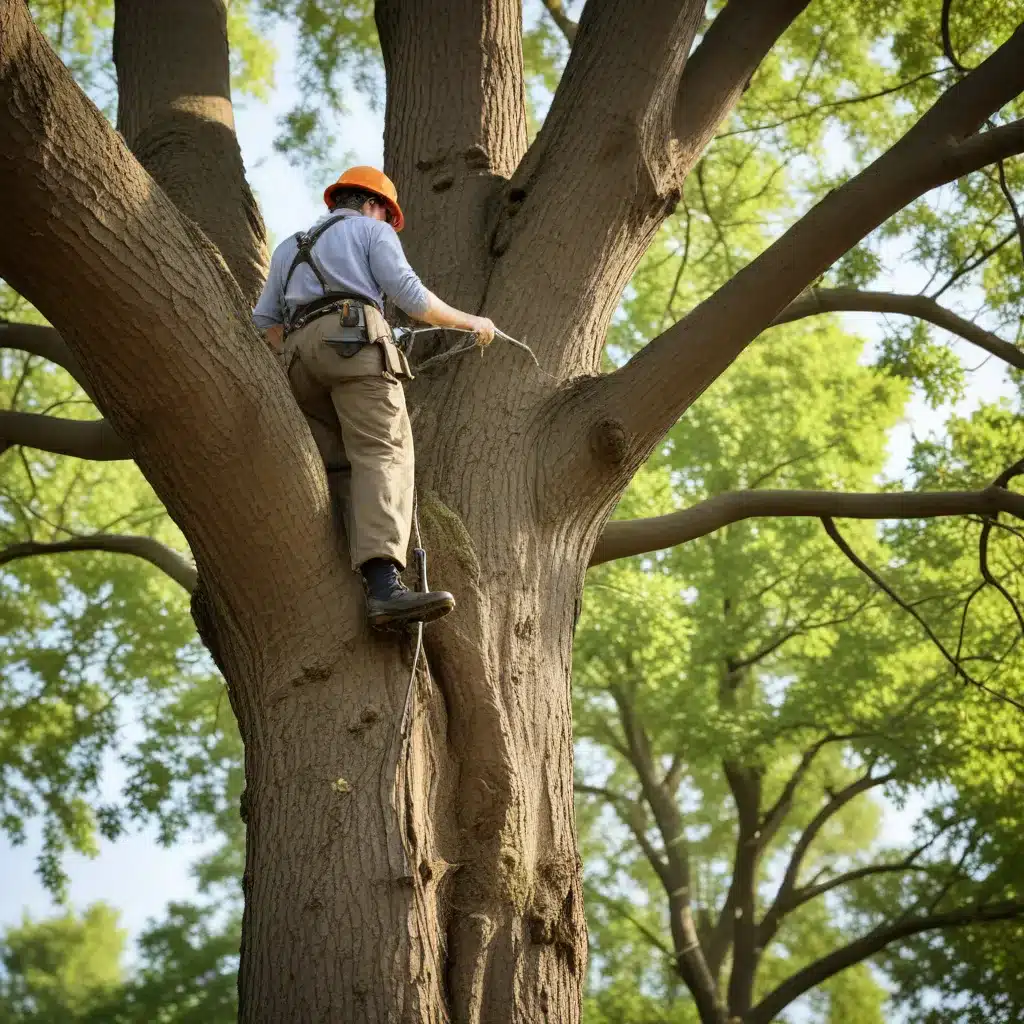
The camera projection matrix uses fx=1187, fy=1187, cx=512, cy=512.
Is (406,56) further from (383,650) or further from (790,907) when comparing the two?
(790,907)

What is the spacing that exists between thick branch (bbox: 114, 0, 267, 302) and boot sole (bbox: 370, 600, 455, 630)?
1736 mm

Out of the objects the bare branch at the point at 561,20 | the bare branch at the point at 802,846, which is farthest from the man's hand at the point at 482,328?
the bare branch at the point at 802,846

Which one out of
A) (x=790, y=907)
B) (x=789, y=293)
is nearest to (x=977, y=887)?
(x=790, y=907)

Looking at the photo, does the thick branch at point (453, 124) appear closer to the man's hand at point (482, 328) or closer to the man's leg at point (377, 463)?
the man's hand at point (482, 328)

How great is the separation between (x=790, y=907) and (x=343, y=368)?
11.9 m

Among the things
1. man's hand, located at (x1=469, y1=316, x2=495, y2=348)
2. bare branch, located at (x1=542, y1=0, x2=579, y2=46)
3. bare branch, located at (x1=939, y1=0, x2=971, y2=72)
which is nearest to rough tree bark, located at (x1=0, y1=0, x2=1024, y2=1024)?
man's hand, located at (x1=469, y1=316, x2=495, y2=348)

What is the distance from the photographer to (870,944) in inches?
487

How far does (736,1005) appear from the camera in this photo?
539 inches

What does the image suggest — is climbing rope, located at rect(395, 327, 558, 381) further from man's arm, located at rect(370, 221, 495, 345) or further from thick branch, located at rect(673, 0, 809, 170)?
thick branch, located at rect(673, 0, 809, 170)

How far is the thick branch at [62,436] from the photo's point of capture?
17.8ft

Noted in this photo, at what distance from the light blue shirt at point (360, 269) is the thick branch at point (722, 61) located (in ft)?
5.84

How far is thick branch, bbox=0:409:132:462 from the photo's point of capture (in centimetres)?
544

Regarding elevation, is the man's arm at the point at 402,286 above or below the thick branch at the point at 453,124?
below

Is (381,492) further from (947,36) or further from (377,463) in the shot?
(947,36)
